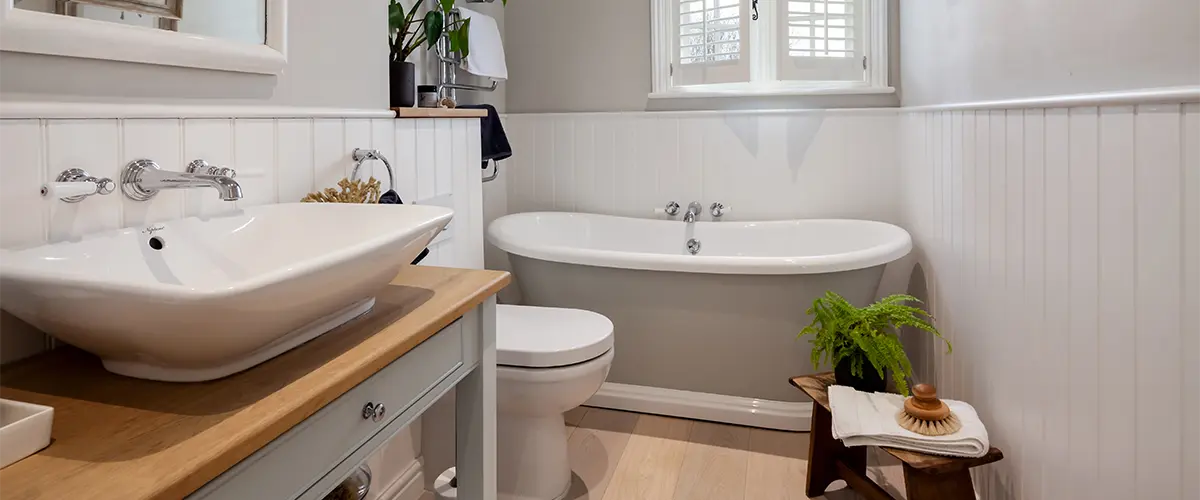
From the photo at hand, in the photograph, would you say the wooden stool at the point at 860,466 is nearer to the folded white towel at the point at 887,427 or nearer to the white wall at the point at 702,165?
the folded white towel at the point at 887,427

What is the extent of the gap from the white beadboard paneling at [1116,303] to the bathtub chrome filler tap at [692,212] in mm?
1890

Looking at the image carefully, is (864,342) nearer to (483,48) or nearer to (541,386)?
(541,386)

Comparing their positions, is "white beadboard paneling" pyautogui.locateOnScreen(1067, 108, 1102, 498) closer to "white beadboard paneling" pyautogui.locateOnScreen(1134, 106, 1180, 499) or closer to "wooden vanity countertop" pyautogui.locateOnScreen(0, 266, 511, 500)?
"white beadboard paneling" pyautogui.locateOnScreen(1134, 106, 1180, 499)

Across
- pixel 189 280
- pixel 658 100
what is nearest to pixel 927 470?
pixel 189 280

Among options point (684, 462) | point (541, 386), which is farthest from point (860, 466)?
point (541, 386)

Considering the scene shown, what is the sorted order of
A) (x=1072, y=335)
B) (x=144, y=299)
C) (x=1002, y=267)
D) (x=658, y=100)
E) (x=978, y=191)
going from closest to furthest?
(x=144, y=299), (x=1072, y=335), (x=1002, y=267), (x=978, y=191), (x=658, y=100)

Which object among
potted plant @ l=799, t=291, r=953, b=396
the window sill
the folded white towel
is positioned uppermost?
the window sill

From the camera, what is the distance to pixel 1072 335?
1387 mm

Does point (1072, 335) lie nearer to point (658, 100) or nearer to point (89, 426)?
point (89, 426)

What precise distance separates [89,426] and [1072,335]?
4.93 feet

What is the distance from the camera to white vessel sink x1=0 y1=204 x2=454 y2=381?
0.73 meters

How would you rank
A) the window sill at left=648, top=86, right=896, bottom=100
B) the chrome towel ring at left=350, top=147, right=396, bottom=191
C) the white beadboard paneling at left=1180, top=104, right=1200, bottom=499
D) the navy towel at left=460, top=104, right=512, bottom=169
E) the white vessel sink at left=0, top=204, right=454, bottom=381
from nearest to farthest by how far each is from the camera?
the white vessel sink at left=0, top=204, right=454, bottom=381 < the white beadboard paneling at left=1180, top=104, right=1200, bottom=499 < the chrome towel ring at left=350, top=147, right=396, bottom=191 < the navy towel at left=460, top=104, right=512, bottom=169 < the window sill at left=648, top=86, right=896, bottom=100

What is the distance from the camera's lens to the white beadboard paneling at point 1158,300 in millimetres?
1107

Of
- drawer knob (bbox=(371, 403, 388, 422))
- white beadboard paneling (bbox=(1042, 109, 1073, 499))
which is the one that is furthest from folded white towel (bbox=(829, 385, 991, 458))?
drawer knob (bbox=(371, 403, 388, 422))
